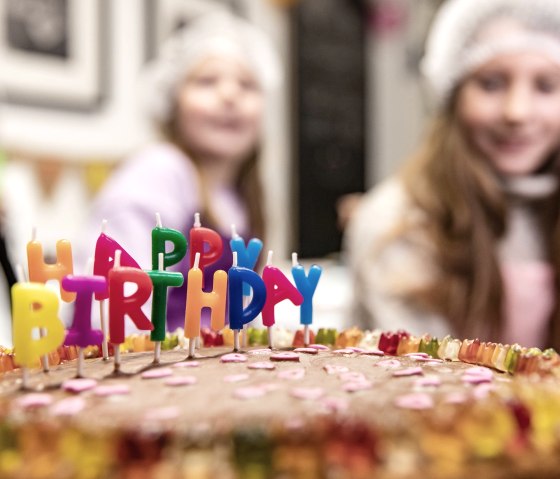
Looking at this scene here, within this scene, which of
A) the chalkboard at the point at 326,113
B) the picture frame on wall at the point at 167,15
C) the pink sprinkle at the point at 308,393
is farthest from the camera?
the chalkboard at the point at 326,113

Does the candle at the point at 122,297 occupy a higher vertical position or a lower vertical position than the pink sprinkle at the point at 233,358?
higher

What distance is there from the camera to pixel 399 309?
1460 millimetres

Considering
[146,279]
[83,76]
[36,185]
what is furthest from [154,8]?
[146,279]

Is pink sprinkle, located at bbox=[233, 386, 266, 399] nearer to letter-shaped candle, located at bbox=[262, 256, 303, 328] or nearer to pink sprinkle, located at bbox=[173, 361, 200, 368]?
pink sprinkle, located at bbox=[173, 361, 200, 368]

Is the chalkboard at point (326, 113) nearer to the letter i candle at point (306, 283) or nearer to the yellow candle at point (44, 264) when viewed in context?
the letter i candle at point (306, 283)

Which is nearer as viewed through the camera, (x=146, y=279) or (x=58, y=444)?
(x=58, y=444)

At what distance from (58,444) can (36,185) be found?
202 cm

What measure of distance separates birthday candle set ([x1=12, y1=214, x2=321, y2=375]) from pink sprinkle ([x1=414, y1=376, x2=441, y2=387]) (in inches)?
8.3

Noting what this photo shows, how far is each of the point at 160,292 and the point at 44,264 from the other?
0.38ft

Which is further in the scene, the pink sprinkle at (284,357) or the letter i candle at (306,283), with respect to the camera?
the letter i candle at (306,283)

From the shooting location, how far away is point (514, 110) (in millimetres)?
1442

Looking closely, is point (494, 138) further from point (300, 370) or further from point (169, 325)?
point (300, 370)

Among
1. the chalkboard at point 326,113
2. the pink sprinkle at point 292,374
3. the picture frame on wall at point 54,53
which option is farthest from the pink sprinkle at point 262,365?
the chalkboard at point 326,113

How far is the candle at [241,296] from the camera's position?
2.43 ft
